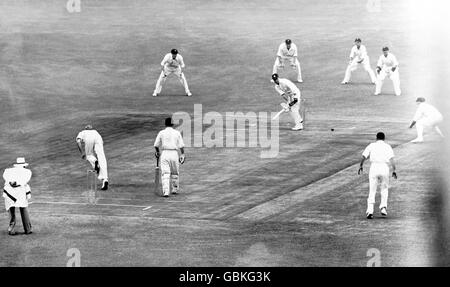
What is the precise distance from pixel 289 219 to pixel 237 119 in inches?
549

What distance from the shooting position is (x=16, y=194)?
29312mm

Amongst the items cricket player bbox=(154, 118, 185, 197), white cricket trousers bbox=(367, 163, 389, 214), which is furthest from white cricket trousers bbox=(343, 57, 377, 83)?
white cricket trousers bbox=(367, 163, 389, 214)

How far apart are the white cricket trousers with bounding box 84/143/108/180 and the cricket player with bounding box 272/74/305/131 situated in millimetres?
8185

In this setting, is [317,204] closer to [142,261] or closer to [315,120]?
[142,261]

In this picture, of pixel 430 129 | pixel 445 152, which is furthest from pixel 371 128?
pixel 445 152

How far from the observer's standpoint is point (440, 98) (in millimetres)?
48156

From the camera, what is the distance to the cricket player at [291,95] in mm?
40875

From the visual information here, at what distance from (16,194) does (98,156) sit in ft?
19.5

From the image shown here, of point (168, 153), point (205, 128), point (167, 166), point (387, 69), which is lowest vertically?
point (167, 166)

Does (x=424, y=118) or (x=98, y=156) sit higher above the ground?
(x=424, y=118)

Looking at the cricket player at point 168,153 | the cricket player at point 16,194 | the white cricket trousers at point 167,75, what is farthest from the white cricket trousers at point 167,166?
the white cricket trousers at point 167,75

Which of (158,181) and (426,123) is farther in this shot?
(426,123)

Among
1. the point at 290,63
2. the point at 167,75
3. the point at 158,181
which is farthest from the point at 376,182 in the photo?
the point at 290,63

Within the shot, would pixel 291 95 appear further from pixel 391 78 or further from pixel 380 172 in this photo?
pixel 380 172
